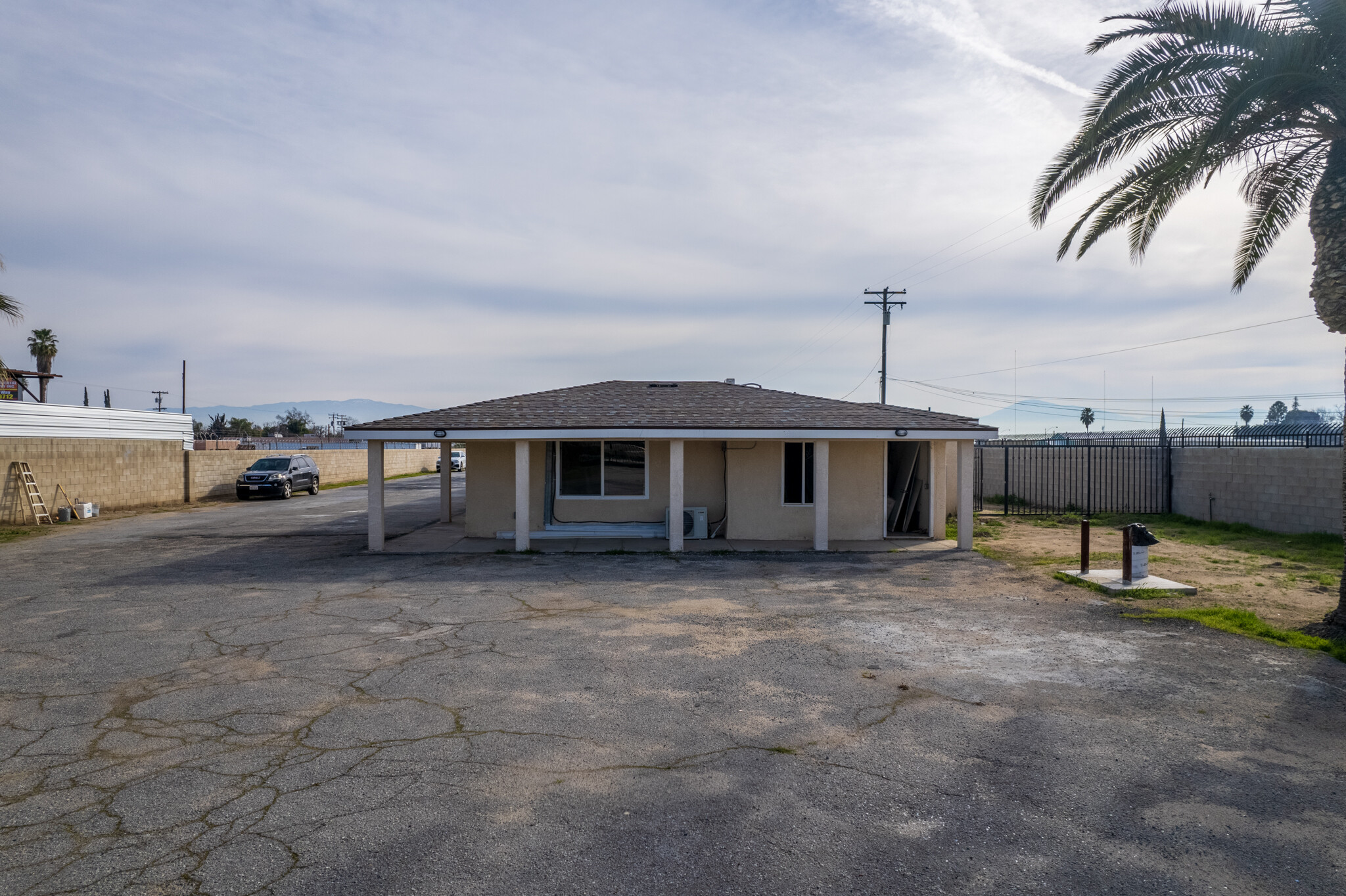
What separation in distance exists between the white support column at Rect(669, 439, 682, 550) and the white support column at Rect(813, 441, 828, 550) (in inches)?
105

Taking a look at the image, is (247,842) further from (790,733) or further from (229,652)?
(229,652)

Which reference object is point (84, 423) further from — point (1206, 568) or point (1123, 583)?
point (1206, 568)

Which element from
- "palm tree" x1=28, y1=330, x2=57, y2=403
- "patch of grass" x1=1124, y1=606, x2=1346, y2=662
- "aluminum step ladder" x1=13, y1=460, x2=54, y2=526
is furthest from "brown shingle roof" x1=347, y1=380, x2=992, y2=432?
"palm tree" x1=28, y1=330, x2=57, y2=403

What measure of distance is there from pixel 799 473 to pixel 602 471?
428 centimetres

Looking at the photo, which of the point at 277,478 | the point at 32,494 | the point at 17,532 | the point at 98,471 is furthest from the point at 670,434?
the point at 277,478

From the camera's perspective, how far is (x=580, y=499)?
55.2ft

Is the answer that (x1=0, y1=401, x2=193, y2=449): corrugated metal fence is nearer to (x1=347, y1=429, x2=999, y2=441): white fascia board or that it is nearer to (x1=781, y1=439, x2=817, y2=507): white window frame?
(x1=347, y1=429, x2=999, y2=441): white fascia board

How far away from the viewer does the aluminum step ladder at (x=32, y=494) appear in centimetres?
2009

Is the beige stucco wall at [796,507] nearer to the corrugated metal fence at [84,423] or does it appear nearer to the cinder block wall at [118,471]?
the cinder block wall at [118,471]

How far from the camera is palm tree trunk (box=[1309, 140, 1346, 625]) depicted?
859 centimetres

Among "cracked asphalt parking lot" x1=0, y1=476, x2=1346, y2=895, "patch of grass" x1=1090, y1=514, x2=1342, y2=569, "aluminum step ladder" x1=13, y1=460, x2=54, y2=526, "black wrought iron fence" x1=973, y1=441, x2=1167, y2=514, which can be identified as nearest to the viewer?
"cracked asphalt parking lot" x1=0, y1=476, x2=1346, y2=895

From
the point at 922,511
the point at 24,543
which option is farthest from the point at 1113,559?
the point at 24,543

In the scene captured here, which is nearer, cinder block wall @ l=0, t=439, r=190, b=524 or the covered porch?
the covered porch

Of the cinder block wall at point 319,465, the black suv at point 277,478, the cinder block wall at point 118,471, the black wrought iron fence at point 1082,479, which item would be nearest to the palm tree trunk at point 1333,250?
the black wrought iron fence at point 1082,479
